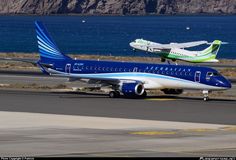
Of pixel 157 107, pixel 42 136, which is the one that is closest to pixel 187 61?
pixel 157 107

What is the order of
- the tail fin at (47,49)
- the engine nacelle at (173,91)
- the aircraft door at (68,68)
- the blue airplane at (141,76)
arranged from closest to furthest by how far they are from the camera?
the blue airplane at (141,76) < the engine nacelle at (173,91) < the aircraft door at (68,68) < the tail fin at (47,49)

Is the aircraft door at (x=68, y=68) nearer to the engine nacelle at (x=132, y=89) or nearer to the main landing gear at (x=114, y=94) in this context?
the main landing gear at (x=114, y=94)

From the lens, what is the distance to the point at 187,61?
391 ft

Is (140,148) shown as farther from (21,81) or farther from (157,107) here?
(21,81)

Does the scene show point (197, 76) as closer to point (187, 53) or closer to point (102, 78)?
point (102, 78)

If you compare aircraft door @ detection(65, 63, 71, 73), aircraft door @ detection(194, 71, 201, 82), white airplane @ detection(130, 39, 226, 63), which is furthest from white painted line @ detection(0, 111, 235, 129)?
white airplane @ detection(130, 39, 226, 63)

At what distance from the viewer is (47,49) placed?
75000 mm

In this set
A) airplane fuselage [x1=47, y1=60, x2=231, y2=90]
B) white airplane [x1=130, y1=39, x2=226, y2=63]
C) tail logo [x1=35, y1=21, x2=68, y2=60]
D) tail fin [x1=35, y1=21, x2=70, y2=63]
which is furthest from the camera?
white airplane [x1=130, y1=39, x2=226, y2=63]

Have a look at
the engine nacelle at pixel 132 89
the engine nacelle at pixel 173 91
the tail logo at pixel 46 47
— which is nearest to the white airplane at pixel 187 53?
the tail logo at pixel 46 47

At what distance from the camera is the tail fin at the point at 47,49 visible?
74125mm

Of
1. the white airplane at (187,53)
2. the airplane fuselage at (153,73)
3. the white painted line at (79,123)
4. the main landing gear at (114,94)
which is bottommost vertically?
the white airplane at (187,53)

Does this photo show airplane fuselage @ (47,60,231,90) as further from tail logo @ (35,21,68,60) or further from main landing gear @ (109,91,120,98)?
tail logo @ (35,21,68,60)

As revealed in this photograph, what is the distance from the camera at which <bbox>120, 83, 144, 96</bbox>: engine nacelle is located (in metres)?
67.1

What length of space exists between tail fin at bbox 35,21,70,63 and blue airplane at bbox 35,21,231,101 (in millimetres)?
1024
